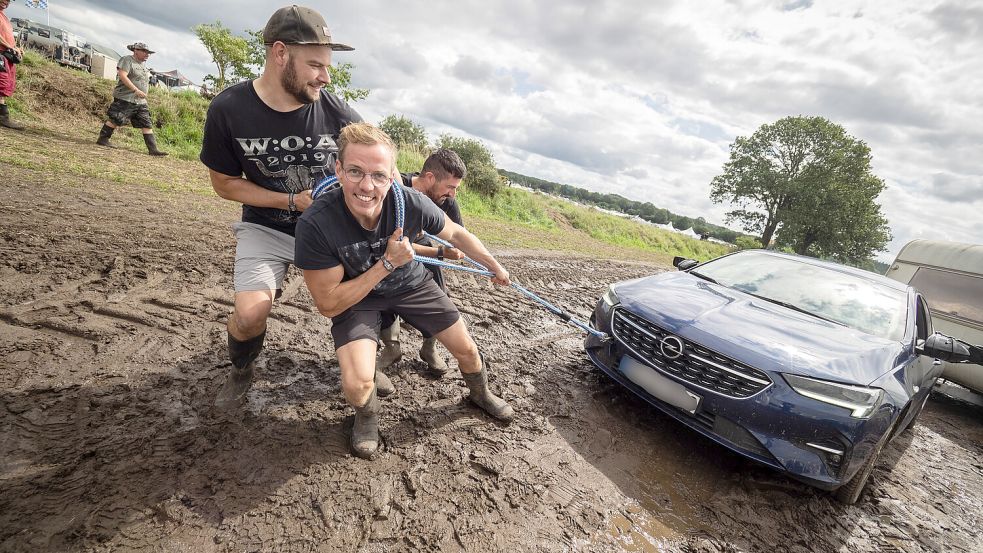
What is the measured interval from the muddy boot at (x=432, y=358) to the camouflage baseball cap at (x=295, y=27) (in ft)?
7.02

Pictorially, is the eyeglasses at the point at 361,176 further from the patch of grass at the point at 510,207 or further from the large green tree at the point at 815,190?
the large green tree at the point at 815,190

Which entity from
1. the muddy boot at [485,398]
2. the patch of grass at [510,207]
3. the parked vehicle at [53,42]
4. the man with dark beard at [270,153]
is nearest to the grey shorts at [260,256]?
the man with dark beard at [270,153]

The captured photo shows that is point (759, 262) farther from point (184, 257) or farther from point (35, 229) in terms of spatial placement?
point (35, 229)

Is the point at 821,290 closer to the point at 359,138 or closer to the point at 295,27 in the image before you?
the point at 359,138

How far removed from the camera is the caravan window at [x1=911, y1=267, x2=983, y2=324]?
547 cm

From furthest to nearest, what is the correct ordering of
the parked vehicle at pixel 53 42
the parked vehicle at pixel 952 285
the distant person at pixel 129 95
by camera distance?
1. the parked vehicle at pixel 53 42
2. the distant person at pixel 129 95
3. the parked vehicle at pixel 952 285

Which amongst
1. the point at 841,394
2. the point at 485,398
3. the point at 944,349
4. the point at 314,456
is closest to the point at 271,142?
the point at 314,456

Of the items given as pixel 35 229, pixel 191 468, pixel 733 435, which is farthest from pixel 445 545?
pixel 35 229

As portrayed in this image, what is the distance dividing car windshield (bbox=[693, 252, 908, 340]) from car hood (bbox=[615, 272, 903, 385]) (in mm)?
197

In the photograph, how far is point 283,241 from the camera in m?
2.64

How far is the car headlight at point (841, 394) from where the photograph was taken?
2.39m

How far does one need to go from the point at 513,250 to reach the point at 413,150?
10.1 meters

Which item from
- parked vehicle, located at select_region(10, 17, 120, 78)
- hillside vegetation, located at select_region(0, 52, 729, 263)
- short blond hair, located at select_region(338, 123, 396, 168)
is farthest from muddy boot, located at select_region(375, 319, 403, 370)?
parked vehicle, located at select_region(10, 17, 120, 78)

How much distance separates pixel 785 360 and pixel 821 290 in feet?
4.98
